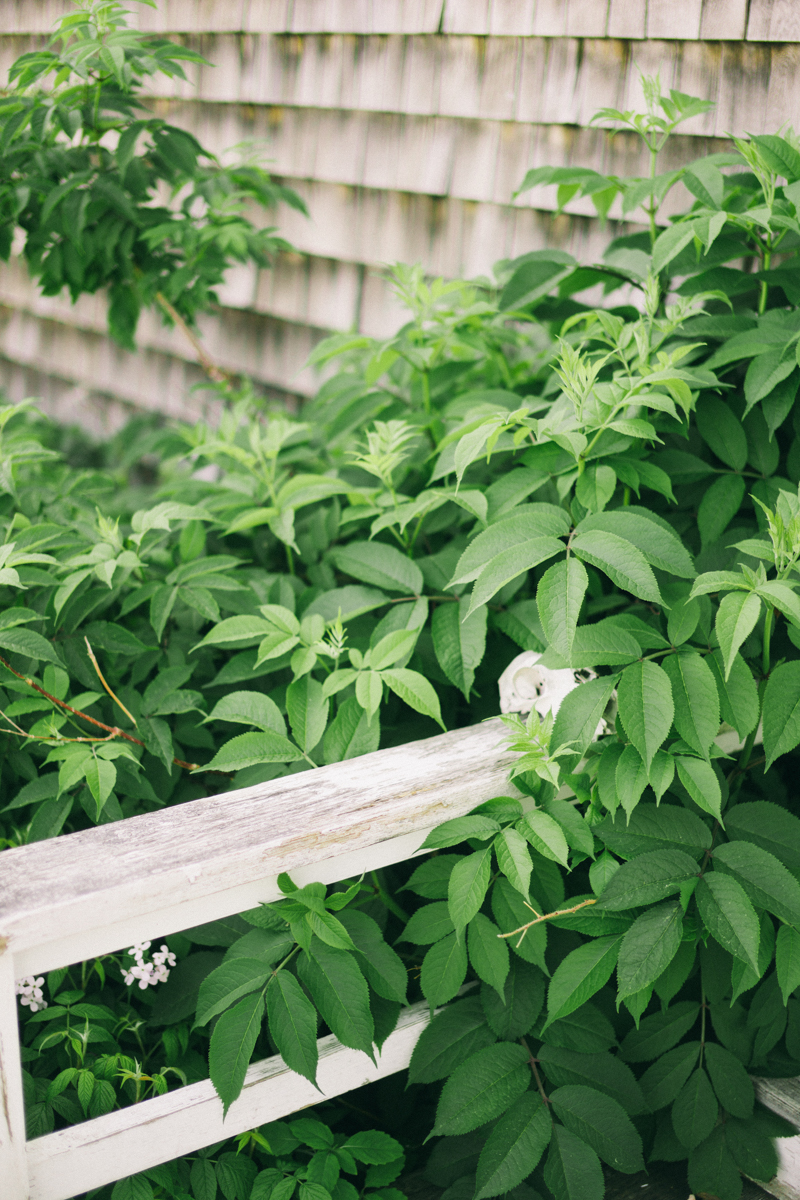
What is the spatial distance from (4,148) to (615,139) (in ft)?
4.80

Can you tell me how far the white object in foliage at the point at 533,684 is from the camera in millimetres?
1357

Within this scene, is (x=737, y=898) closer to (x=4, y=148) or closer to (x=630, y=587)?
(x=630, y=587)

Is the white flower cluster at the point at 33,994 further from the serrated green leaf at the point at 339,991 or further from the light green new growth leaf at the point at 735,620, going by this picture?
the light green new growth leaf at the point at 735,620

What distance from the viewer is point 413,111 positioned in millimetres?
2648

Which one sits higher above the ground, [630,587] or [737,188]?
[737,188]

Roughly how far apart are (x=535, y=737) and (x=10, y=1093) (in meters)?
0.76

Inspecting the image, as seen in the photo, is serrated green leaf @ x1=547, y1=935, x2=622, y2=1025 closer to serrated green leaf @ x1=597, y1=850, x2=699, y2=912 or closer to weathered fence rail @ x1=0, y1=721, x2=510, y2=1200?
serrated green leaf @ x1=597, y1=850, x2=699, y2=912

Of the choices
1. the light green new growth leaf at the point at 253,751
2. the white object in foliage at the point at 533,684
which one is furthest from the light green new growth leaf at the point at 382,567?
the light green new growth leaf at the point at 253,751

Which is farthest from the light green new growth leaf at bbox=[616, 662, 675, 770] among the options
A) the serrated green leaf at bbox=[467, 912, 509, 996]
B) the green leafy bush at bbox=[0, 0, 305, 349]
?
the green leafy bush at bbox=[0, 0, 305, 349]

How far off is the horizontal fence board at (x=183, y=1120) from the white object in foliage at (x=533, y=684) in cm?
50

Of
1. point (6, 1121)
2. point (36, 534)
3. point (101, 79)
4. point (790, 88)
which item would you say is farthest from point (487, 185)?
point (6, 1121)

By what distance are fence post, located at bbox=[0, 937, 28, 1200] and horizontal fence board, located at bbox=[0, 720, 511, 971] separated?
0.04 m

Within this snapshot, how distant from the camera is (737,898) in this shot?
112cm

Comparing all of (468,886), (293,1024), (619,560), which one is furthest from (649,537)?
(293,1024)
